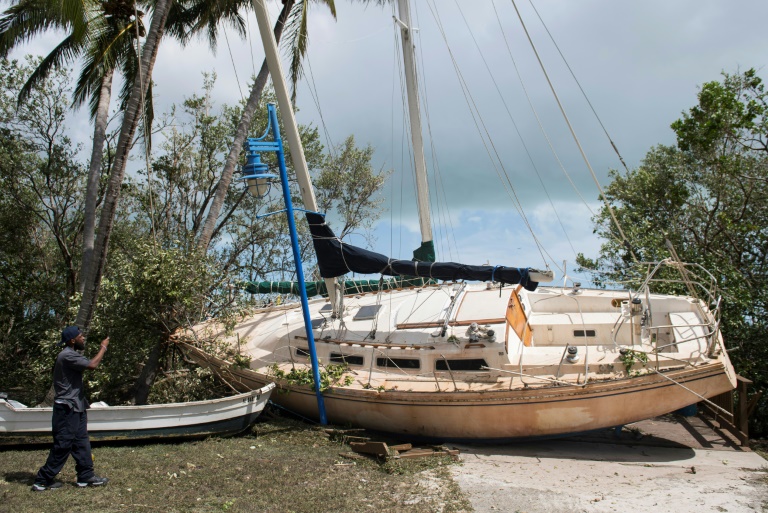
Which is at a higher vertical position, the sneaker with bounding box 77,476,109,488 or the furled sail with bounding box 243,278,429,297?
the furled sail with bounding box 243,278,429,297

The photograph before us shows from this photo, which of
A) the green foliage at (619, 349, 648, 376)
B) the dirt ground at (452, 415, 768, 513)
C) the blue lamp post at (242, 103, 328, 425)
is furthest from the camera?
the blue lamp post at (242, 103, 328, 425)

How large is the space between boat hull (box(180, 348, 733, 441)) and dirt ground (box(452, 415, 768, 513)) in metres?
0.50

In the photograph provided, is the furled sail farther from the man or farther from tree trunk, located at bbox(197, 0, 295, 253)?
the man

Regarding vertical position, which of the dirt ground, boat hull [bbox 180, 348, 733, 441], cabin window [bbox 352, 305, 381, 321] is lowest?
the dirt ground

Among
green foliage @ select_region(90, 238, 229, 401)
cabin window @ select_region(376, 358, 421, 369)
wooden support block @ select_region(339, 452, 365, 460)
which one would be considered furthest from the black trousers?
cabin window @ select_region(376, 358, 421, 369)

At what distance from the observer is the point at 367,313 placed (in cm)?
1210

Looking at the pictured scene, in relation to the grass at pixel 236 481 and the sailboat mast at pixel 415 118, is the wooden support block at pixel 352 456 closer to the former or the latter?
the grass at pixel 236 481

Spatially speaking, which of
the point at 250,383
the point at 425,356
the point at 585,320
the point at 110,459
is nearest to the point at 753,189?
the point at 585,320

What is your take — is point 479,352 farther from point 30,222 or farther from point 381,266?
point 30,222

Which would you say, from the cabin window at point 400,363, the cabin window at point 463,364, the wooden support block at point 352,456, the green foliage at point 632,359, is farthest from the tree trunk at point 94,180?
the green foliage at point 632,359

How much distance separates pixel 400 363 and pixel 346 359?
1240 mm

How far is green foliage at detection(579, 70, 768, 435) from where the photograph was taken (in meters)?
12.9

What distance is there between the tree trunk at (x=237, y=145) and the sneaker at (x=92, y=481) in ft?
20.2

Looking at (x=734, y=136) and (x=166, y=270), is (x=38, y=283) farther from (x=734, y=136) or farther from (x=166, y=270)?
(x=734, y=136)
